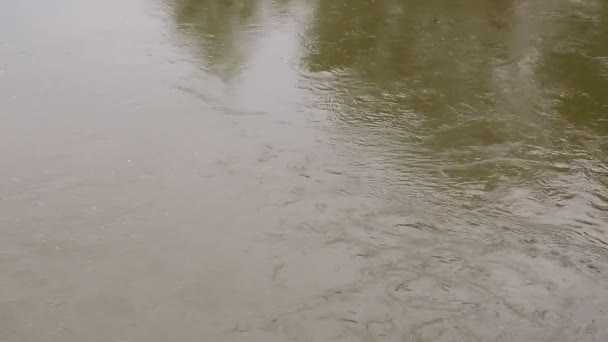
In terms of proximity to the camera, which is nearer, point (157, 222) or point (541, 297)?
point (541, 297)

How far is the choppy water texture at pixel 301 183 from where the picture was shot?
3.79 meters

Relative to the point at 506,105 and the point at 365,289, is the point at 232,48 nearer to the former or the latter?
the point at 506,105

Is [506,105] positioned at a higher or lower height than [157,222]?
higher

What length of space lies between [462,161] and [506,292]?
54.4 inches

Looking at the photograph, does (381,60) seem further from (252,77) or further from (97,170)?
(97,170)

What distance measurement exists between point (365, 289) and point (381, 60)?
132 inches

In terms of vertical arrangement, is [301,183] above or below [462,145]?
below

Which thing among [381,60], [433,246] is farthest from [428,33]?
[433,246]

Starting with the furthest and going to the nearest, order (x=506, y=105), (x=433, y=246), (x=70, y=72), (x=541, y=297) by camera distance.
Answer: (x=70, y=72), (x=506, y=105), (x=433, y=246), (x=541, y=297)

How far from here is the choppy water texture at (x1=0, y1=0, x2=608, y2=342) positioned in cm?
379

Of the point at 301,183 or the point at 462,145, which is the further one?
the point at 462,145

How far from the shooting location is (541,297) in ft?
12.7

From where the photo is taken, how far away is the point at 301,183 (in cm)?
479

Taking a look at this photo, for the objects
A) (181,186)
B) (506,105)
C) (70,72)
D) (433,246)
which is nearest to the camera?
(433,246)
